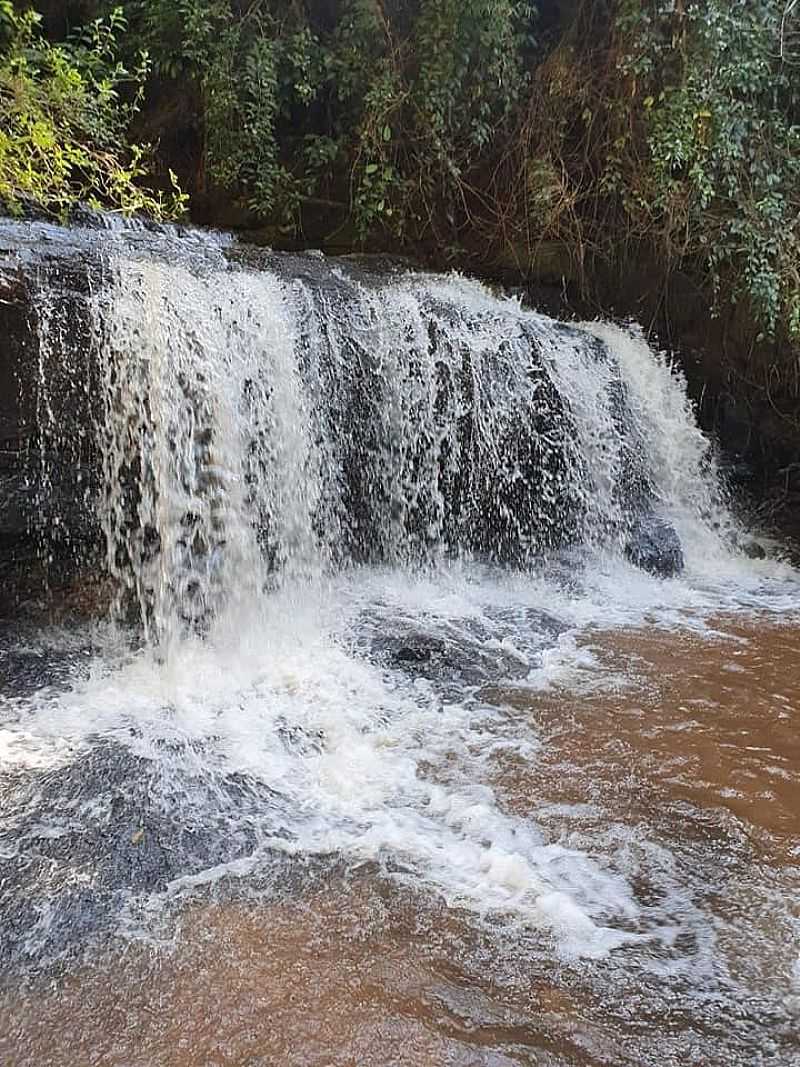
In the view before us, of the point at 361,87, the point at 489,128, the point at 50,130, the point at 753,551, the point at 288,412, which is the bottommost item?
the point at 753,551

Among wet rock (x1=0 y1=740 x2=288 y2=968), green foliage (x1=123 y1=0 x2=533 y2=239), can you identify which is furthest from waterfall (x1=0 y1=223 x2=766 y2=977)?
green foliage (x1=123 y1=0 x2=533 y2=239)

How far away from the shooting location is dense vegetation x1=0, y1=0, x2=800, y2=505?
560cm

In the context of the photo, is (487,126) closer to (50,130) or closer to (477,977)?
(50,130)

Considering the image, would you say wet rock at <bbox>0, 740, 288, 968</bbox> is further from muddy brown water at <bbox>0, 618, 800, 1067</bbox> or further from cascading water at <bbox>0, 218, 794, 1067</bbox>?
muddy brown water at <bbox>0, 618, 800, 1067</bbox>

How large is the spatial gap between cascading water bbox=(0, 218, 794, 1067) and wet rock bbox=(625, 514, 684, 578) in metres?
0.02

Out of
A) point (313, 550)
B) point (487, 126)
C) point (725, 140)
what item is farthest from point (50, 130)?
point (725, 140)

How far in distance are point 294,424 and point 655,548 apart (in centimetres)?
242

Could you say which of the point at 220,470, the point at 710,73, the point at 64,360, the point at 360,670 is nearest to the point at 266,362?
the point at 220,470

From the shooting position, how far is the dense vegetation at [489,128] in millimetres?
5602

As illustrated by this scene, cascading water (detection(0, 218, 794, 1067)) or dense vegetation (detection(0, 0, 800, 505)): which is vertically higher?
dense vegetation (detection(0, 0, 800, 505))

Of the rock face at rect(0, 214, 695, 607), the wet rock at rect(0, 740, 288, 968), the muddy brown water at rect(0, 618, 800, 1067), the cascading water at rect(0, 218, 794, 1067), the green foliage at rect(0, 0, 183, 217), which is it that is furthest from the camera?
the green foliage at rect(0, 0, 183, 217)

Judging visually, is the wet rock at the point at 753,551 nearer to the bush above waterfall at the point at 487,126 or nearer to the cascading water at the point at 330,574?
the cascading water at the point at 330,574

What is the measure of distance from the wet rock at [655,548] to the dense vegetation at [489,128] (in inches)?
62.8

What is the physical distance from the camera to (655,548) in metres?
5.28
